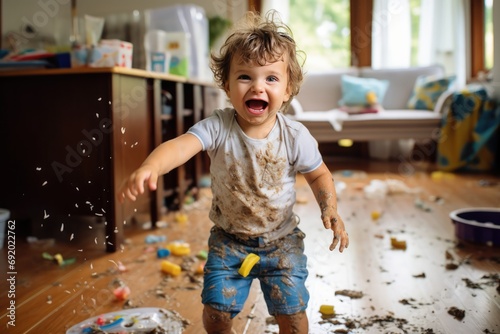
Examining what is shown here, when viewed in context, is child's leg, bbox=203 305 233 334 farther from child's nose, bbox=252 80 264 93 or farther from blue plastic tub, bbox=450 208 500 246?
blue plastic tub, bbox=450 208 500 246

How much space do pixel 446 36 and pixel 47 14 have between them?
3.85m

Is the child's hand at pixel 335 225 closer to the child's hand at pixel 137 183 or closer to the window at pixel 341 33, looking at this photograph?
the child's hand at pixel 137 183

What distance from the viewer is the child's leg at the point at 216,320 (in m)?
1.13

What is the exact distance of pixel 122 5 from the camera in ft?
17.2

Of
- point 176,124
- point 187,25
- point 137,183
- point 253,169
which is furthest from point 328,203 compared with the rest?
point 187,25

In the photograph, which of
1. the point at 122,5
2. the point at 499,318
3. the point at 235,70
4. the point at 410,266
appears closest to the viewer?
the point at 235,70

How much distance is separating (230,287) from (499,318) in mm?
749

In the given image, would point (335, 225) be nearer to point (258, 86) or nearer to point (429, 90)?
point (258, 86)

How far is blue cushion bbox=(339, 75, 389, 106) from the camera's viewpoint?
455 cm

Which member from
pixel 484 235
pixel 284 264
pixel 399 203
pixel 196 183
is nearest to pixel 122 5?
pixel 196 183

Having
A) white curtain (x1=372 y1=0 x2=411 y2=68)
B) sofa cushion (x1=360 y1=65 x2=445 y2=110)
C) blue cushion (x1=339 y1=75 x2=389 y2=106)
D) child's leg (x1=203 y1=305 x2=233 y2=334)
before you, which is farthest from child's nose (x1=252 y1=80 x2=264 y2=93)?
white curtain (x1=372 y1=0 x2=411 y2=68)

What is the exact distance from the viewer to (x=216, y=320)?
1133mm

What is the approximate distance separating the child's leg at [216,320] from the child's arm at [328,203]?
0.30 metres

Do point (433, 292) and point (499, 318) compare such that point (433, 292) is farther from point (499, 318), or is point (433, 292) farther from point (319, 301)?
point (319, 301)
